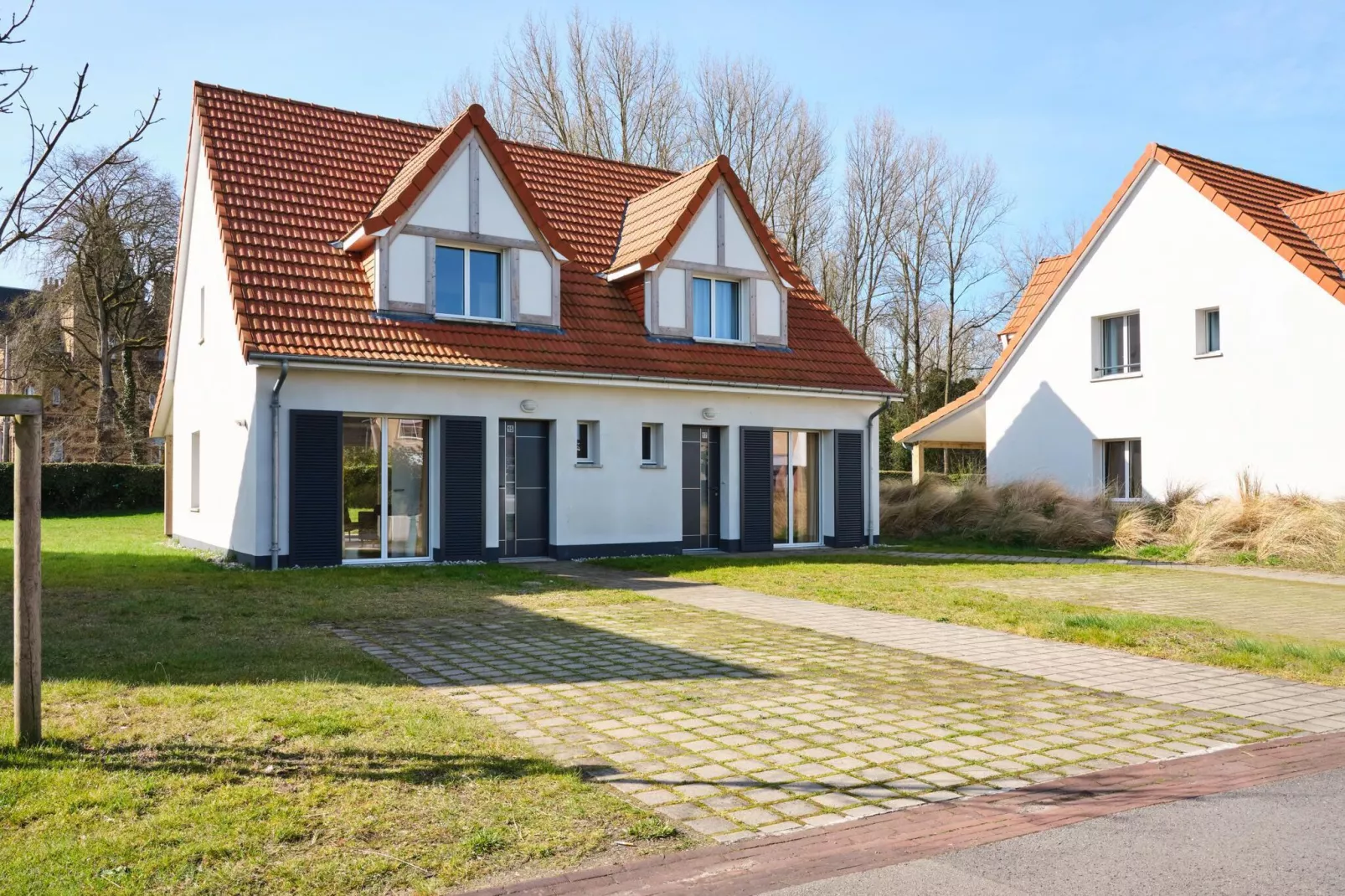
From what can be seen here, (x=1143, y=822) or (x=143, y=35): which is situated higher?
(x=143, y=35)

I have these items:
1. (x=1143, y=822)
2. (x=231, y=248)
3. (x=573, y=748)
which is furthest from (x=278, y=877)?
(x=231, y=248)

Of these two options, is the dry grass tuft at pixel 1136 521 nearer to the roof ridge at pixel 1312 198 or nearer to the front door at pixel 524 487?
the roof ridge at pixel 1312 198

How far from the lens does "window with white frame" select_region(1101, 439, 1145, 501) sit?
25.0m

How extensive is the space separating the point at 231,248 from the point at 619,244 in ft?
24.8

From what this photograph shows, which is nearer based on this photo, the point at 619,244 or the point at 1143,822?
the point at 1143,822

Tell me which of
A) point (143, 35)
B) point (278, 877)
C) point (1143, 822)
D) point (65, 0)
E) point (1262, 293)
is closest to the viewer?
point (278, 877)

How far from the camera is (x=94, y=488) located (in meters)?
34.4

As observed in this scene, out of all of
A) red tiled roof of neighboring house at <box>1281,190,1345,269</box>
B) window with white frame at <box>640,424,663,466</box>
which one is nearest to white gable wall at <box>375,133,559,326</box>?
window with white frame at <box>640,424,663,466</box>

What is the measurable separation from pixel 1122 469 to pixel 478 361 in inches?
622

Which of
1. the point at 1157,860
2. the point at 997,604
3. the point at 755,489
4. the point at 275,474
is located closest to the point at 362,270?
the point at 275,474

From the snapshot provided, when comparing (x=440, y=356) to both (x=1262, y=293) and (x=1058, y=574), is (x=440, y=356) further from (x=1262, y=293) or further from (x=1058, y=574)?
(x=1262, y=293)

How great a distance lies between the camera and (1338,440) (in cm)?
2070

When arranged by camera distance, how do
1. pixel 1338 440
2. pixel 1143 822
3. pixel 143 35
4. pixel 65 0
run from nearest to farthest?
pixel 1143 822 < pixel 65 0 < pixel 143 35 < pixel 1338 440

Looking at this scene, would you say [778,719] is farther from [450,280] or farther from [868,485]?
[868,485]
